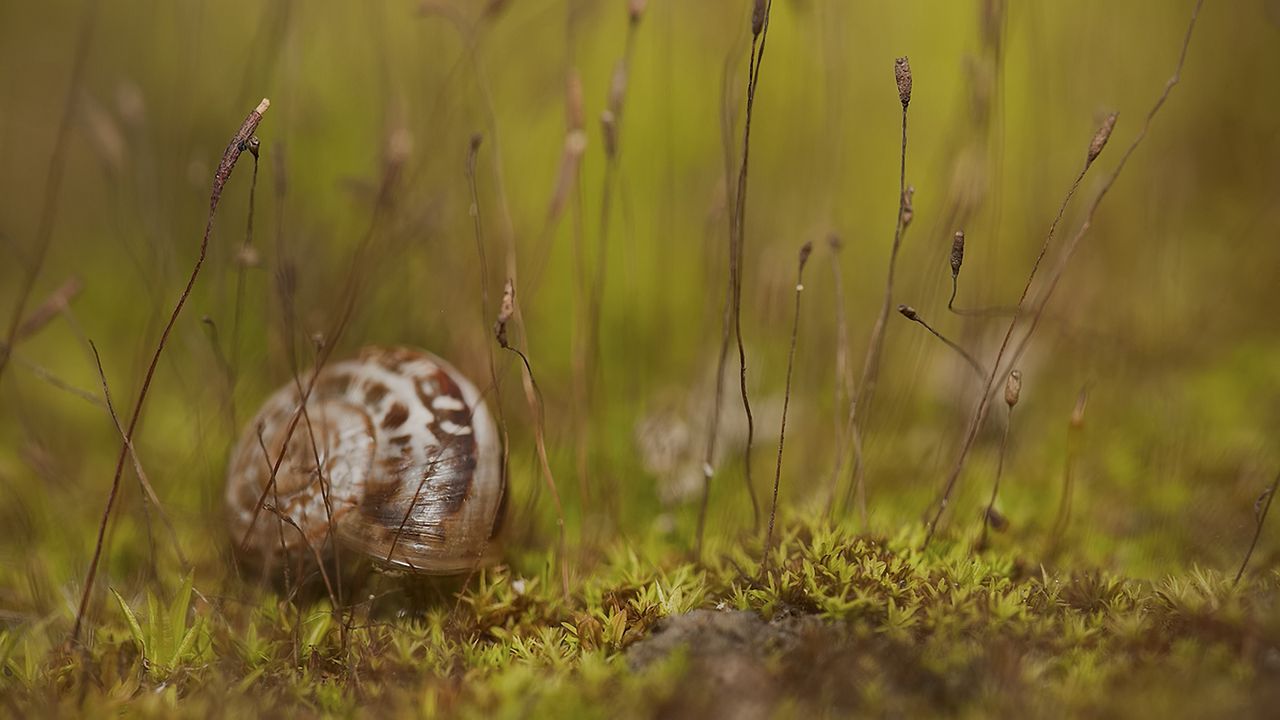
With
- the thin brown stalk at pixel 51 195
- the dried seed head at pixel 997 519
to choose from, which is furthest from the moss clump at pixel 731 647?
the thin brown stalk at pixel 51 195

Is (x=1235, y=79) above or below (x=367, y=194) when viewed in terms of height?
above

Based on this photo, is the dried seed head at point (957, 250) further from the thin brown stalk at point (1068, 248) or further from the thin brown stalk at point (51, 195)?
the thin brown stalk at point (51, 195)

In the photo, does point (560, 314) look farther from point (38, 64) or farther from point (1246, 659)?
point (38, 64)

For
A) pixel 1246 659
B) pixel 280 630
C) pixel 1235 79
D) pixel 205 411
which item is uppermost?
pixel 1235 79

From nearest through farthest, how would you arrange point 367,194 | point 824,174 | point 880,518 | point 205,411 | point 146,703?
1. point 146,703
2. point 880,518
3. point 367,194
4. point 205,411
5. point 824,174

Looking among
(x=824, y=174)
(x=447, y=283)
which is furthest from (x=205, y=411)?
(x=824, y=174)

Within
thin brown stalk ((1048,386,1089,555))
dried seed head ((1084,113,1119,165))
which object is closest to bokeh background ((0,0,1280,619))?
thin brown stalk ((1048,386,1089,555))

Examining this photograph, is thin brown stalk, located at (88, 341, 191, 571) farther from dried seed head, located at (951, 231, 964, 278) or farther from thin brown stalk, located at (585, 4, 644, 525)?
dried seed head, located at (951, 231, 964, 278)
